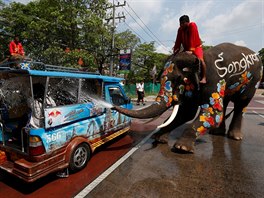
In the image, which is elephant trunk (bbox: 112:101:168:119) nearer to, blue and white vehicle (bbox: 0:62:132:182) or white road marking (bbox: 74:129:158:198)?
blue and white vehicle (bbox: 0:62:132:182)

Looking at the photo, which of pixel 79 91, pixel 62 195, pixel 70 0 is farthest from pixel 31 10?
pixel 62 195

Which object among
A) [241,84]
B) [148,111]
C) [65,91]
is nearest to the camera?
[65,91]

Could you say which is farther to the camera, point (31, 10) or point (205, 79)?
point (31, 10)

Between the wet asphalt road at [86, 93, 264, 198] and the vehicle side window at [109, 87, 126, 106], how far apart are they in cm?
140

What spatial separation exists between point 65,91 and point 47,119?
40.1 inches

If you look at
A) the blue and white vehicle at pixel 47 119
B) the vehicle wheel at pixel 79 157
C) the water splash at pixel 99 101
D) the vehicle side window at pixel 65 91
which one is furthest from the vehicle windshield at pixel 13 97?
the water splash at pixel 99 101

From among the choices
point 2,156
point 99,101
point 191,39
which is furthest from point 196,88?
point 2,156

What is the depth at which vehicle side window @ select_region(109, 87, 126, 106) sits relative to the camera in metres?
5.34

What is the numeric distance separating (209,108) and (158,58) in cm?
3481

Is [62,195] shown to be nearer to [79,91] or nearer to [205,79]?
[79,91]

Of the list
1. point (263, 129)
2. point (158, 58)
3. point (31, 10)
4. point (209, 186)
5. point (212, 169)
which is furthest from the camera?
point (158, 58)

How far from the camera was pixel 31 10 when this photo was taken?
841 inches

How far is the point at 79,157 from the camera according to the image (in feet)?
12.8

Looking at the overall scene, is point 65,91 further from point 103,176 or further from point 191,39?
point 191,39
